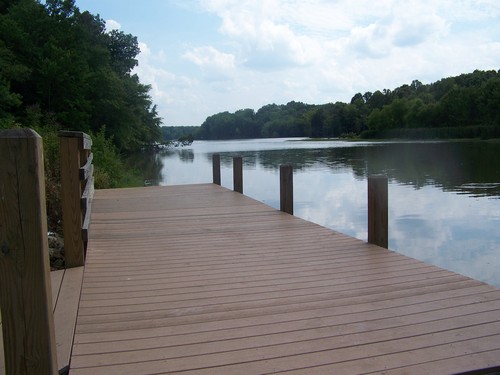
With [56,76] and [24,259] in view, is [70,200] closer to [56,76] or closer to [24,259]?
[24,259]

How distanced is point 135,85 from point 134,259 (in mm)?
35843

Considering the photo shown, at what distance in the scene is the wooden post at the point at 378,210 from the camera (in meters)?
4.41

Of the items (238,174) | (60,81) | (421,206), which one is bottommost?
(421,206)

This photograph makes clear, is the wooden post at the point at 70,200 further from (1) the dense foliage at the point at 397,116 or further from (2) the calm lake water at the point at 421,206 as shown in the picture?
(1) the dense foliage at the point at 397,116

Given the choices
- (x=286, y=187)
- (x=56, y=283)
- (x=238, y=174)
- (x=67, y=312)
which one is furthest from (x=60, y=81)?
(x=67, y=312)

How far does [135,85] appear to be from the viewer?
38000 mm

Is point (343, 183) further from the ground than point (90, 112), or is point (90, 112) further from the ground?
point (90, 112)

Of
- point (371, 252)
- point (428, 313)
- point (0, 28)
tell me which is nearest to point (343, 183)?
point (371, 252)

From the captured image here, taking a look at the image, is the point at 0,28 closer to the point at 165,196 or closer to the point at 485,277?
the point at 165,196

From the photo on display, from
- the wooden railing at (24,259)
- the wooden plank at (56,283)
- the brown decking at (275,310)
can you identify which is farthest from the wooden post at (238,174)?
the wooden railing at (24,259)

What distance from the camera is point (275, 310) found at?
285cm

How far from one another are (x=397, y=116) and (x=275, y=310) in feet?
293

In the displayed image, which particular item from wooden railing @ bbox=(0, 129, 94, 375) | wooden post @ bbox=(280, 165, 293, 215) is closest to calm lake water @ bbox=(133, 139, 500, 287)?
wooden post @ bbox=(280, 165, 293, 215)

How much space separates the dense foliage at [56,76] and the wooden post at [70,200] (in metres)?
17.6
